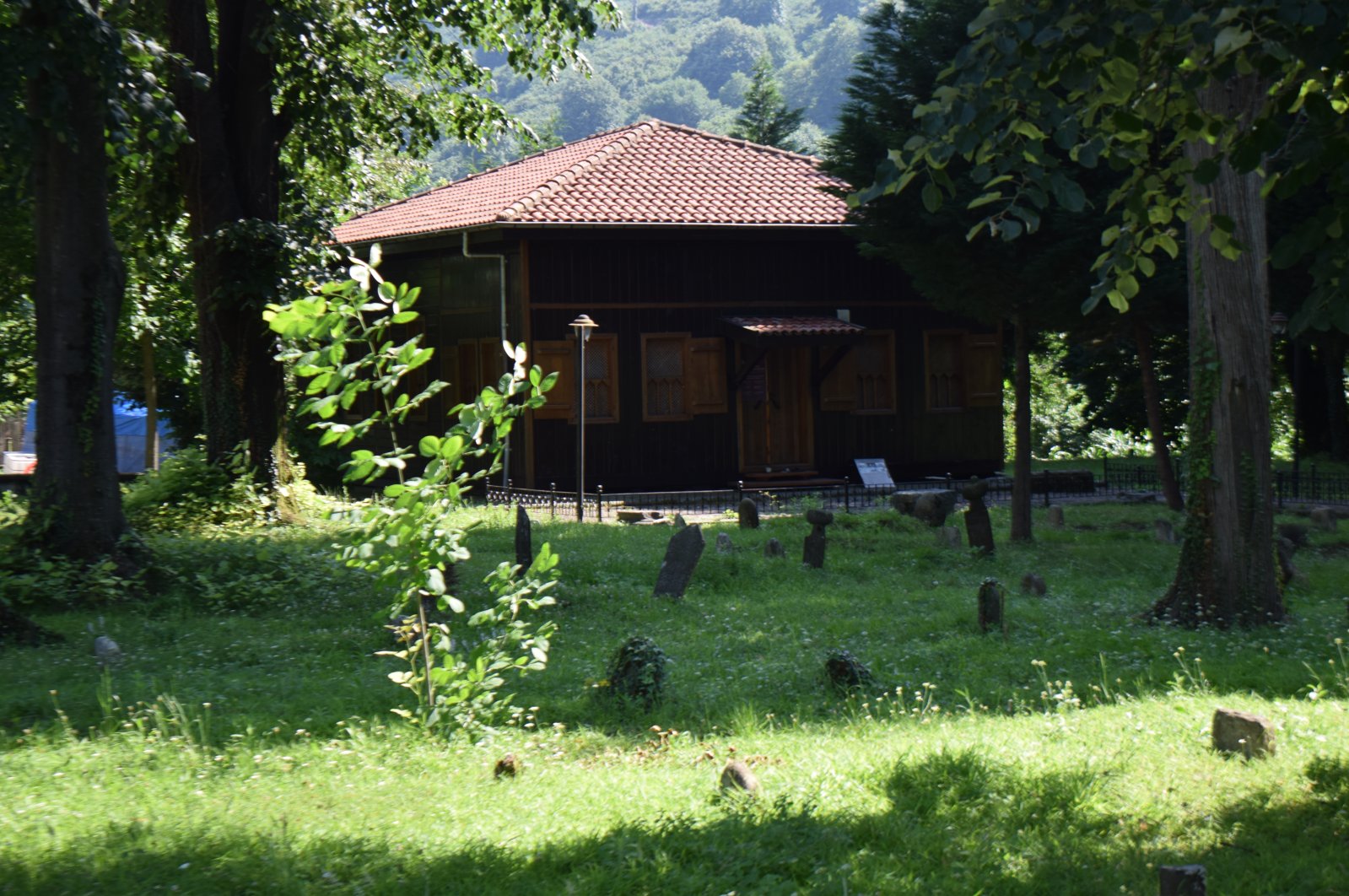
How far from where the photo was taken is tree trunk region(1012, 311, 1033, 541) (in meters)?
17.9

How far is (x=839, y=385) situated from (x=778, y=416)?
1.44 m

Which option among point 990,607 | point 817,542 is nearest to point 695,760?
point 990,607

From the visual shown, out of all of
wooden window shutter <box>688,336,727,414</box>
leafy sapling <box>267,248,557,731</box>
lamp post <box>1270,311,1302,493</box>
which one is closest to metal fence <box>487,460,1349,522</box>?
lamp post <box>1270,311,1302,493</box>

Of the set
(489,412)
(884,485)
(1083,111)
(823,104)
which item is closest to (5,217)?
(884,485)

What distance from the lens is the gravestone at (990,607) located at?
10.8m

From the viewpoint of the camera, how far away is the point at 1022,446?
1834cm

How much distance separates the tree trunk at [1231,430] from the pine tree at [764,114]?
42.1 metres

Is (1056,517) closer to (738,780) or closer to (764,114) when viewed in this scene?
(738,780)

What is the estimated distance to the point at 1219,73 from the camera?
5.19 m

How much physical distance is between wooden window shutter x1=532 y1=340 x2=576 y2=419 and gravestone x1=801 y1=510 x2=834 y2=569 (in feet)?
31.3

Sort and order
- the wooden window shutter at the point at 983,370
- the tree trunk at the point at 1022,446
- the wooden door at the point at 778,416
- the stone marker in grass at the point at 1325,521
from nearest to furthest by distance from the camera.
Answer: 1. the tree trunk at the point at 1022,446
2. the stone marker in grass at the point at 1325,521
3. the wooden door at the point at 778,416
4. the wooden window shutter at the point at 983,370

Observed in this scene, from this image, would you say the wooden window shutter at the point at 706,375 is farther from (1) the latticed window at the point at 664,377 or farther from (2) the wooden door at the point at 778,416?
(2) the wooden door at the point at 778,416

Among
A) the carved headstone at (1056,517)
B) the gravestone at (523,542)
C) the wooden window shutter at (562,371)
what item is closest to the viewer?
the gravestone at (523,542)

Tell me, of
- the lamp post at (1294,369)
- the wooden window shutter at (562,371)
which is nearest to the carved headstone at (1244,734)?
the lamp post at (1294,369)
